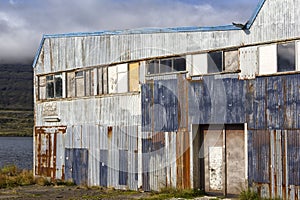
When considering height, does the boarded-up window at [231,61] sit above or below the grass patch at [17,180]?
above

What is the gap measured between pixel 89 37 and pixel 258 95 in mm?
9183

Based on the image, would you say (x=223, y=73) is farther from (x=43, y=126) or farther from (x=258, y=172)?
(x=43, y=126)

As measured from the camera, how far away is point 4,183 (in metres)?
24.1

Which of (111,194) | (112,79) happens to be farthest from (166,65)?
(111,194)

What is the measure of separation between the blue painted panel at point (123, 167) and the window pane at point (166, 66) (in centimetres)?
374

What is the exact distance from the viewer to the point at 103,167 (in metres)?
22.1

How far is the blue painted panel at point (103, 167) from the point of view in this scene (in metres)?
22.0

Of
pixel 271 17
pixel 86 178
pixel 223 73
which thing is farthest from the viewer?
pixel 86 178

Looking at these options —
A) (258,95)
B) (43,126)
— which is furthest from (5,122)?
(258,95)

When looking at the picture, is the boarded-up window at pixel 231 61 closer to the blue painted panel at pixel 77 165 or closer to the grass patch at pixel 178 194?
the grass patch at pixel 178 194

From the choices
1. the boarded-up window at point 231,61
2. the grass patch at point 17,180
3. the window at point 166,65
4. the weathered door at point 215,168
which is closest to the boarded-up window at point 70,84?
the grass patch at point 17,180

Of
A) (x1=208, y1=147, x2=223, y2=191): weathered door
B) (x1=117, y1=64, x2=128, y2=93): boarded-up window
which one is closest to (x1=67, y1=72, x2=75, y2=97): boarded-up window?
(x1=117, y1=64, x2=128, y2=93): boarded-up window

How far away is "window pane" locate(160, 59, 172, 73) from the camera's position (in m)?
19.6

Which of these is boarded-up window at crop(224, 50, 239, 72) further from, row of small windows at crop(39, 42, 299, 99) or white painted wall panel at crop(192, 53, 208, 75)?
white painted wall panel at crop(192, 53, 208, 75)
